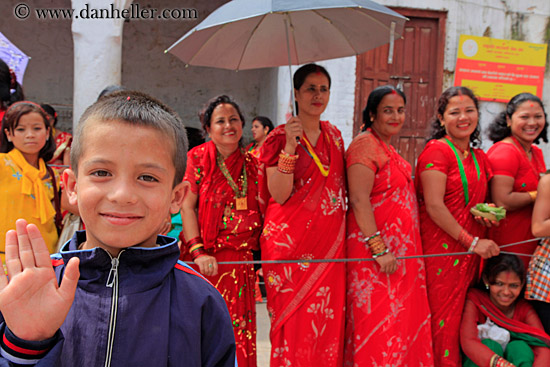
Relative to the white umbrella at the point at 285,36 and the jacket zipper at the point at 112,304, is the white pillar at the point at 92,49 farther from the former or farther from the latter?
the jacket zipper at the point at 112,304

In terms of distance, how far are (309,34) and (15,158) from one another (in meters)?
1.86

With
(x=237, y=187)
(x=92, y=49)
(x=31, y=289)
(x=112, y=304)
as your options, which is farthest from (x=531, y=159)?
(x=92, y=49)

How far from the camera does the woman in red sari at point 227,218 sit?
281 cm

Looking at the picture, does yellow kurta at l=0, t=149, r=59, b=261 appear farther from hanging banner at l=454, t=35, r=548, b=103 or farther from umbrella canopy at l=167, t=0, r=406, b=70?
hanging banner at l=454, t=35, r=548, b=103

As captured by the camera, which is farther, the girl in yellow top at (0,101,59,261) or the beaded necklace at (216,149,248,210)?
the beaded necklace at (216,149,248,210)

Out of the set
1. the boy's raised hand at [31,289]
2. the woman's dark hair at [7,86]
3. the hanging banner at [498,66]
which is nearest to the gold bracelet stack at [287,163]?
the boy's raised hand at [31,289]

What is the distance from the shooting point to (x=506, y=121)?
3.14m

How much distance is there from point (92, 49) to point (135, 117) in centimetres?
459

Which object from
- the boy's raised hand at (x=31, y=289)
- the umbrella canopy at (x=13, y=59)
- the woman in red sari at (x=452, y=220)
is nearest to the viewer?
the boy's raised hand at (x=31, y=289)

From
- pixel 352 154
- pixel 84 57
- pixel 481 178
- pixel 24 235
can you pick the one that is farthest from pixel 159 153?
pixel 84 57

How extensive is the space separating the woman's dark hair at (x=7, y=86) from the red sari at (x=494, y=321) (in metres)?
3.11

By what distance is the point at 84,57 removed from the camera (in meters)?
5.30

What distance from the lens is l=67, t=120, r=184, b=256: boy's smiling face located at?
1.14 meters

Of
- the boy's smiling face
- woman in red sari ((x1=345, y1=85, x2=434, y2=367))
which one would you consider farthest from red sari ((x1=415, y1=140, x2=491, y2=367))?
the boy's smiling face
